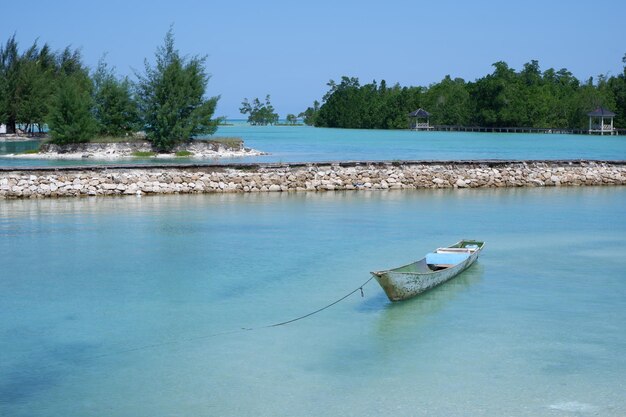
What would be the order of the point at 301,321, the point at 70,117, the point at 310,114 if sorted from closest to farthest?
the point at 301,321
the point at 70,117
the point at 310,114

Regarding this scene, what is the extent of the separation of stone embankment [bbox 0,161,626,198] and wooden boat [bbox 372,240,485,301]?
12570mm

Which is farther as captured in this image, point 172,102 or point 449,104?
point 449,104

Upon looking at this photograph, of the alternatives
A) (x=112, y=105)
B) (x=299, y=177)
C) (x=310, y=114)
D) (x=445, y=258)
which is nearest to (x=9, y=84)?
(x=112, y=105)

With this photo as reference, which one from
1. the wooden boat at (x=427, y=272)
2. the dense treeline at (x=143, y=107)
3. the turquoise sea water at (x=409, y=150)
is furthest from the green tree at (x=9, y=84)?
the wooden boat at (x=427, y=272)

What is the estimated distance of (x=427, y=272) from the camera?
12.7 m

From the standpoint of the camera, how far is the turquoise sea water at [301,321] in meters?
8.34

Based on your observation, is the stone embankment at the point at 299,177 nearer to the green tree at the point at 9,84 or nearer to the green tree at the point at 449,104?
the green tree at the point at 9,84

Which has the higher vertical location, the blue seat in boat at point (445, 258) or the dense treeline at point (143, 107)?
the dense treeline at point (143, 107)

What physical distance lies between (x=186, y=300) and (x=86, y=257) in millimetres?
4287

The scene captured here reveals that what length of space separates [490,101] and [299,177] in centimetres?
8287

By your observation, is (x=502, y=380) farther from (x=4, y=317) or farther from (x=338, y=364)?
(x=4, y=317)

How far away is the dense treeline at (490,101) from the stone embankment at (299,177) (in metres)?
68.5

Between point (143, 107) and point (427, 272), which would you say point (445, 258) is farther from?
point (143, 107)

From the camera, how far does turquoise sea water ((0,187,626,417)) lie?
834 cm
